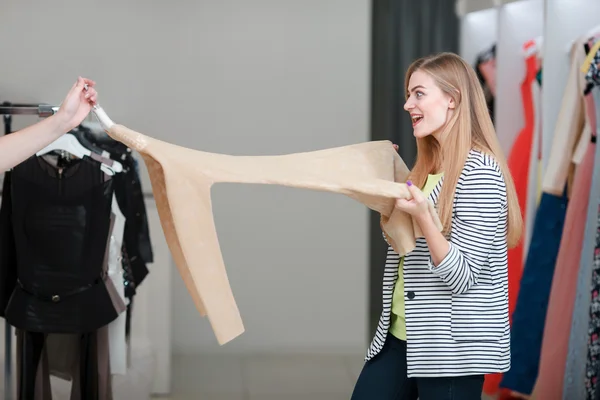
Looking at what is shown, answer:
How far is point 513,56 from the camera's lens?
3.80 metres

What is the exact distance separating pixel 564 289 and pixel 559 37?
3.24 ft

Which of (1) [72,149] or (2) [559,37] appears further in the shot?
(2) [559,37]

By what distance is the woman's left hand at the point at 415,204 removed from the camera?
6.12ft

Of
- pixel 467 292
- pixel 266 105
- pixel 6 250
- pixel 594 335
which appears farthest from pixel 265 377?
pixel 467 292

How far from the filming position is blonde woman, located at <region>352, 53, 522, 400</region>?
1914 millimetres

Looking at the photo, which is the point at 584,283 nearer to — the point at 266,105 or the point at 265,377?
the point at 265,377

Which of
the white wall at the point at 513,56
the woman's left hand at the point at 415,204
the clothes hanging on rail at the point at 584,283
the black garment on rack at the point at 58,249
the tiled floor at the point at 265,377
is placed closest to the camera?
the woman's left hand at the point at 415,204

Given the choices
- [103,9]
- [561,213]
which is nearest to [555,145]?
[561,213]

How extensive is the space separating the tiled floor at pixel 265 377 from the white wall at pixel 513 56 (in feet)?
5.09

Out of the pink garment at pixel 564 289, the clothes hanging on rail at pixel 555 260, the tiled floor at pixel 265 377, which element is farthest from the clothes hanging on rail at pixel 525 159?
the tiled floor at pixel 265 377

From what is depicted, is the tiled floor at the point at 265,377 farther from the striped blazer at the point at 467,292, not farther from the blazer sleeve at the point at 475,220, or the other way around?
the blazer sleeve at the point at 475,220

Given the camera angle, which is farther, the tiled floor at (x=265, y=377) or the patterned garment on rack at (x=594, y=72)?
the tiled floor at (x=265, y=377)

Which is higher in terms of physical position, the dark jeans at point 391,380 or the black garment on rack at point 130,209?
the black garment on rack at point 130,209

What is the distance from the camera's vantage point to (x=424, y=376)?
1.97 meters
